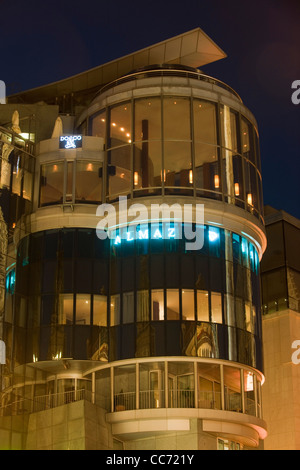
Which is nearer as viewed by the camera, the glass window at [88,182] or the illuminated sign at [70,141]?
the glass window at [88,182]

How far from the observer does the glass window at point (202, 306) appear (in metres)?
51.1

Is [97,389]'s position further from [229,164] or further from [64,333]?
[229,164]

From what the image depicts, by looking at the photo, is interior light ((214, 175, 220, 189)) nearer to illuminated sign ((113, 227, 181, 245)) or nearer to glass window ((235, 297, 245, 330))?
illuminated sign ((113, 227, 181, 245))

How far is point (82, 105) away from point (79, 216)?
20297 millimetres

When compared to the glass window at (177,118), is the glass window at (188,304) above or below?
below

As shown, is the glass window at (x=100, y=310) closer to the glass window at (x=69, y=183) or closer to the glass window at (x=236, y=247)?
the glass window at (x=69, y=183)

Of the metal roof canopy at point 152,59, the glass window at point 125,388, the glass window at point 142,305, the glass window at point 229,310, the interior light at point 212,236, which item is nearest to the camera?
the glass window at point 125,388

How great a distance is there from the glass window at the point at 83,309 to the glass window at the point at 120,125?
11.3 metres

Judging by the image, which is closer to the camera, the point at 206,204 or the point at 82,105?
the point at 206,204

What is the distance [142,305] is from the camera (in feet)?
168

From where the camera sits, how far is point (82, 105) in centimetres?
7219

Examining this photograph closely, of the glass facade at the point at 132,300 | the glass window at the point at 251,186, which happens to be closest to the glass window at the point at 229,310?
the glass facade at the point at 132,300

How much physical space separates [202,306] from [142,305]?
391cm
